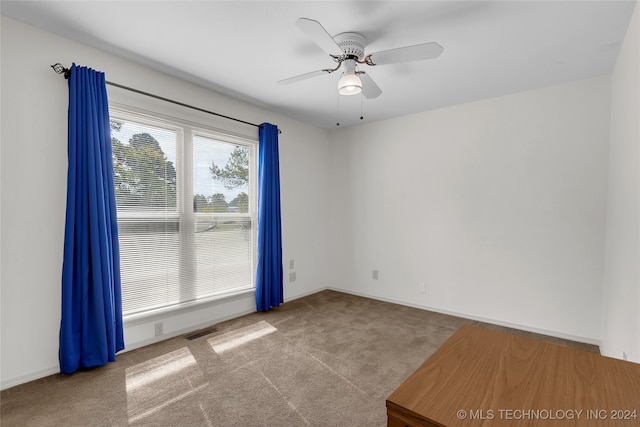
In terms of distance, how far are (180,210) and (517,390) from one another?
3077 mm

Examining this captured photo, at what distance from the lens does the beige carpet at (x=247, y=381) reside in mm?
1862

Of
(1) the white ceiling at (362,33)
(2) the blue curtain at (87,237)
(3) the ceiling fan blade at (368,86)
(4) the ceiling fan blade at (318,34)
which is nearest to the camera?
(4) the ceiling fan blade at (318,34)

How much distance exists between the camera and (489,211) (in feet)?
11.4

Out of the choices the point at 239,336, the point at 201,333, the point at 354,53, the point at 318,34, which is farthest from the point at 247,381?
the point at 354,53

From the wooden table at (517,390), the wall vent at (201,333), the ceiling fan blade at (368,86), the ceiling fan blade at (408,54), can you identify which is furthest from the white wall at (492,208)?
the wooden table at (517,390)

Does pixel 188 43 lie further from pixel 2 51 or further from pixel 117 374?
pixel 117 374

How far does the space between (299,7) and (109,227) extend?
219cm

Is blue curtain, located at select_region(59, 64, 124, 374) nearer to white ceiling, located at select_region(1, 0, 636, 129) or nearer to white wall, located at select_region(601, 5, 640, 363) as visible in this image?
white ceiling, located at select_region(1, 0, 636, 129)

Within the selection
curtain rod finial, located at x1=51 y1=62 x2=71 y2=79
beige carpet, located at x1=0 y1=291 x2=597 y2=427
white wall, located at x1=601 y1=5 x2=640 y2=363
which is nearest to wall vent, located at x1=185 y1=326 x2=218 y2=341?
beige carpet, located at x1=0 y1=291 x2=597 y2=427

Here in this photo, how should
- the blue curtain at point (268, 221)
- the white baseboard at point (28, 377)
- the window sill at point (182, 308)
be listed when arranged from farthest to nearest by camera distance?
the blue curtain at point (268, 221)
the window sill at point (182, 308)
the white baseboard at point (28, 377)

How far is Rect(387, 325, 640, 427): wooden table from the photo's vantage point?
64cm

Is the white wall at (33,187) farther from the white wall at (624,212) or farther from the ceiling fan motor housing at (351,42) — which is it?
the white wall at (624,212)

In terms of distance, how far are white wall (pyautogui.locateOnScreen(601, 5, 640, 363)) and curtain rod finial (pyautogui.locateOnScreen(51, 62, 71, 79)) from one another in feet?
12.7

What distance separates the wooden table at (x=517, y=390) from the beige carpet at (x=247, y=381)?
1.25 m
